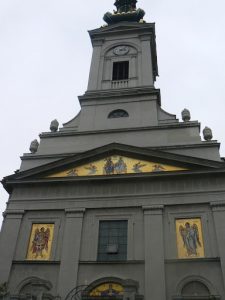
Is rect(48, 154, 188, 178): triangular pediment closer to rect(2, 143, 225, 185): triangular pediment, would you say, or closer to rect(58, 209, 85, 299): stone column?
rect(2, 143, 225, 185): triangular pediment

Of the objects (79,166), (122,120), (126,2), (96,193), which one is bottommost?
(96,193)

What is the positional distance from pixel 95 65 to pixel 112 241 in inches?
534

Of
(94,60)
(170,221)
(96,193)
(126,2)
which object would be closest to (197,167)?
(170,221)

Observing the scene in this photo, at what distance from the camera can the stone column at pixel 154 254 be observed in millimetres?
15945

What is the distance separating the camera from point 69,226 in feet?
60.5

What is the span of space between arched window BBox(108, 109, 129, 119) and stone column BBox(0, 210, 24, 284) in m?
7.80

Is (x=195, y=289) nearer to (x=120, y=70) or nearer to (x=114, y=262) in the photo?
(x=114, y=262)

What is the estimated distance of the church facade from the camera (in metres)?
16.4

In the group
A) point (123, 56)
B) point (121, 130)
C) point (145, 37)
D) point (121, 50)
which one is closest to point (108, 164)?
point (121, 130)

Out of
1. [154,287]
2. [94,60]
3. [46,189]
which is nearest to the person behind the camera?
[154,287]

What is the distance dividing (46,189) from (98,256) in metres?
4.55

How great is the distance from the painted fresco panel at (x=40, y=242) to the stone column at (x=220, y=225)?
24.4ft

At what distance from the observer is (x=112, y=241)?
59.0 ft

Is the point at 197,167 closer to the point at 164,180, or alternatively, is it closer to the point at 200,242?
the point at 164,180
